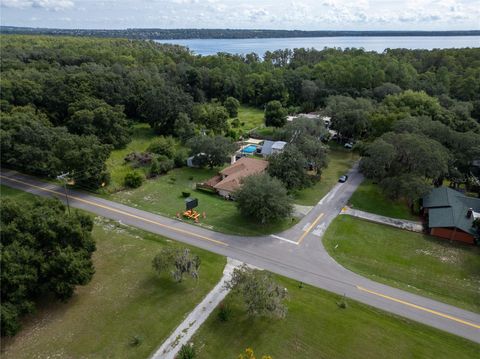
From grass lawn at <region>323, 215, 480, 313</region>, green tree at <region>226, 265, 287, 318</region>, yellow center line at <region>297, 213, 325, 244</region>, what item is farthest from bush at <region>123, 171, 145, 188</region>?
green tree at <region>226, 265, 287, 318</region>

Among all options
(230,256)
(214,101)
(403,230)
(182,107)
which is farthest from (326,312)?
(214,101)

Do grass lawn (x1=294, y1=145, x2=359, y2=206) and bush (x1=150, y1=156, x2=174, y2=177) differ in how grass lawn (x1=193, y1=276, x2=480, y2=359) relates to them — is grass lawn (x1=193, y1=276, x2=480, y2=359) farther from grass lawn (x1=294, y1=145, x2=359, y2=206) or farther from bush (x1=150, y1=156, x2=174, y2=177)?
bush (x1=150, y1=156, x2=174, y2=177)

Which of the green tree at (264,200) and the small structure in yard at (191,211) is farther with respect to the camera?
the small structure in yard at (191,211)

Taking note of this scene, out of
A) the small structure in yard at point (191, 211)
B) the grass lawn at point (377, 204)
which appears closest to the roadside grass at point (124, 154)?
the small structure in yard at point (191, 211)

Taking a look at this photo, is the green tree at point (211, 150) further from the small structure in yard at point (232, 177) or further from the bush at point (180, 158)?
the small structure in yard at point (232, 177)

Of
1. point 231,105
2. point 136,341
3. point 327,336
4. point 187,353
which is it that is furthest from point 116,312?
point 231,105

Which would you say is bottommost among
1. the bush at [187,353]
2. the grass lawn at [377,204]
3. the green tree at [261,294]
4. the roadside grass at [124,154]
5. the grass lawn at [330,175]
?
the roadside grass at [124,154]

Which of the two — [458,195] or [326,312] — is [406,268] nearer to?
[326,312]
